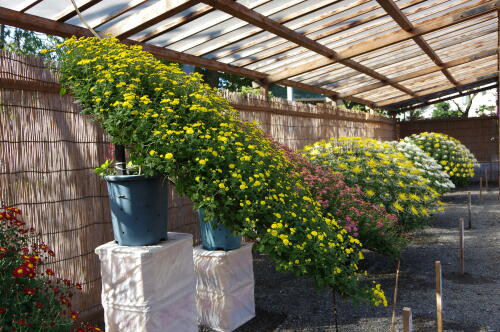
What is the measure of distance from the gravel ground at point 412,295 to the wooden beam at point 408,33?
283 cm

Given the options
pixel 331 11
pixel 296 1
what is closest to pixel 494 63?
pixel 331 11

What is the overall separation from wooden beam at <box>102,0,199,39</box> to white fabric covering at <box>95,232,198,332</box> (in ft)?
6.26

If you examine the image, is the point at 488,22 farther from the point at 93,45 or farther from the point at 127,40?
the point at 93,45

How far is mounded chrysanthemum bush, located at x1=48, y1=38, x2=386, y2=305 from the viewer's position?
9.01ft

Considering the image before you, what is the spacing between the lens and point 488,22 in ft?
26.2

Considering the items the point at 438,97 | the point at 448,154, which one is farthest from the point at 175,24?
the point at 438,97

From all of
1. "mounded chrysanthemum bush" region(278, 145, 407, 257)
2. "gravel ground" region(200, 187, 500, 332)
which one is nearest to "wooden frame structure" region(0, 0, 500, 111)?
"mounded chrysanthemum bush" region(278, 145, 407, 257)

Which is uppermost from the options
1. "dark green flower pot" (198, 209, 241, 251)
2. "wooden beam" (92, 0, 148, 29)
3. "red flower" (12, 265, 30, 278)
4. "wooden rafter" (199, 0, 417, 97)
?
"wooden rafter" (199, 0, 417, 97)

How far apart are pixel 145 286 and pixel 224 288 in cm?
87

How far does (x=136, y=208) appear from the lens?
113 inches

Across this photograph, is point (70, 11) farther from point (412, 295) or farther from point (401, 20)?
point (401, 20)

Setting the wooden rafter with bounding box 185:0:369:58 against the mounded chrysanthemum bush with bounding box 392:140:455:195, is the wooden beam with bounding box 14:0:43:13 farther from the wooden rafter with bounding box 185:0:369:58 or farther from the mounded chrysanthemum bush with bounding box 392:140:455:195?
the mounded chrysanthemum bush with bounding box 392:140:455:195

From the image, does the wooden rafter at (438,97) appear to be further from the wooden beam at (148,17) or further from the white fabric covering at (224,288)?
the white fabric covering at (224,288)

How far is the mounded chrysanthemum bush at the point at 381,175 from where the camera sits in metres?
5.32
